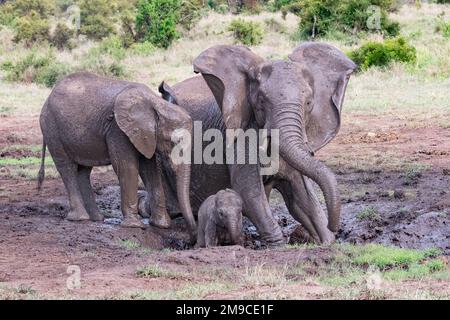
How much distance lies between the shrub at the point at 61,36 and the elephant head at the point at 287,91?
72.8ft

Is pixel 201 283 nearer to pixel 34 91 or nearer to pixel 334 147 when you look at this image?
pixel 334 147

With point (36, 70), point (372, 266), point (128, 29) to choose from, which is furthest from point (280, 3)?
point (372, 266)

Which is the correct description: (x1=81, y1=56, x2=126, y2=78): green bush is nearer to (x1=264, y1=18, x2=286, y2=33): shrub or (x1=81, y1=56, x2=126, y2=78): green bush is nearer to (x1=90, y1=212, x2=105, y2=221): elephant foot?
(x1=264, y1=18, x2=286, y2=33): shrub

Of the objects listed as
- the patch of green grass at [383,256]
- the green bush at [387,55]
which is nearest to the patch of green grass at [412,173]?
the patch of green grass at [383,256]

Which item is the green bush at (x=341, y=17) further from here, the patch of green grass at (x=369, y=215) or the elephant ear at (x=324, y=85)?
the elephant ear at (x=324, y=85)

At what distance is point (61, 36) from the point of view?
31.6 meters

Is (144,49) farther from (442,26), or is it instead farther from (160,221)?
(160,221)

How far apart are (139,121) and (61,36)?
22.0 metres

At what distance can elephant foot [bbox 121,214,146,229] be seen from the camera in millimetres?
10422

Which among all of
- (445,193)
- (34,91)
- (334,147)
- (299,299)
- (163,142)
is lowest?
(34,91)

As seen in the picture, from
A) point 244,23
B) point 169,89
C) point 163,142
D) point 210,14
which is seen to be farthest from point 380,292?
point 210,14

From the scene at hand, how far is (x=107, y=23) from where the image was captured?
1299 inches

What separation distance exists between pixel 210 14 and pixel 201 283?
29.9 metres

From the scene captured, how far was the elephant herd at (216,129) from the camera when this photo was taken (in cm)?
912
